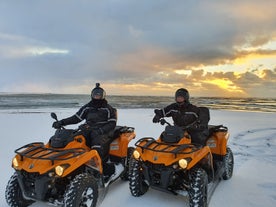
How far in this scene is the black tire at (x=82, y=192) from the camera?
3.82m

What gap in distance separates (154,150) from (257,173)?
3083 mm

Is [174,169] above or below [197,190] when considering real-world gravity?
above

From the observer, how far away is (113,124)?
5.59m

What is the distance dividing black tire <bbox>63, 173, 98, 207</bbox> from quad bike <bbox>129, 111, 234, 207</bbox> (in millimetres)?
847

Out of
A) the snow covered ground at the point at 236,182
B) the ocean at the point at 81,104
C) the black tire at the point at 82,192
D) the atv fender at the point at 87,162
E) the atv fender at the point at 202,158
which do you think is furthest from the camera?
the ocean at the point at 81,104

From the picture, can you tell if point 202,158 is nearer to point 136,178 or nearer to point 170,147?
point 170,147

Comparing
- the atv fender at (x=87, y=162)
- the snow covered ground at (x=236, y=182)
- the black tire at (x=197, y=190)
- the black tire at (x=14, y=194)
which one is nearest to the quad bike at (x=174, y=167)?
the black tire at (x=197, y=190)

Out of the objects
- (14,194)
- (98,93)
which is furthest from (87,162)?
(98,93)

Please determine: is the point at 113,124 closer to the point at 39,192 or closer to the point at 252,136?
the point at 39,192

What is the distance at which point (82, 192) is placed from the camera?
396cm

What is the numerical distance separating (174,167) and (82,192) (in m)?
1.30

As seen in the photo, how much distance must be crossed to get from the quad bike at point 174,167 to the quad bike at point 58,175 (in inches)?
24.9

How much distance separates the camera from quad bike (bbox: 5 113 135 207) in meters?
3.90

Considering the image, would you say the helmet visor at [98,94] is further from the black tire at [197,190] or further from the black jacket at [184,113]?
the black tire at [197,190]
